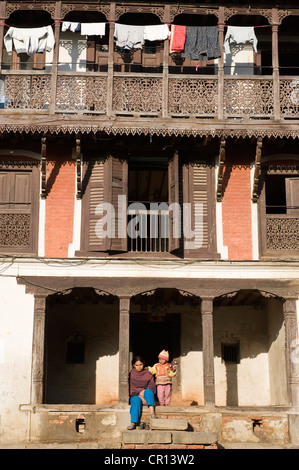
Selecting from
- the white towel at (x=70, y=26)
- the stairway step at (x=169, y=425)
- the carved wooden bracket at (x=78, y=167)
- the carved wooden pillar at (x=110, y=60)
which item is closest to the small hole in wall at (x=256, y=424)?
the stairway step at (x=169, y=425)

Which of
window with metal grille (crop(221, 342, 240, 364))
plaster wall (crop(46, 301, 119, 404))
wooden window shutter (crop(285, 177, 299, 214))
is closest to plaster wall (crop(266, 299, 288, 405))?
window with metal grille (crop(221, 342, 240, 364))

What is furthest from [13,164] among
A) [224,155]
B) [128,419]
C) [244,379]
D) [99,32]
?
[244,379]

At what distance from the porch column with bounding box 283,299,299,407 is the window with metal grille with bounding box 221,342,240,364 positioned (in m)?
2.72

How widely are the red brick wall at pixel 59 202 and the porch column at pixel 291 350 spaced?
18.8 feet

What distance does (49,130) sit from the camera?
17.4 m

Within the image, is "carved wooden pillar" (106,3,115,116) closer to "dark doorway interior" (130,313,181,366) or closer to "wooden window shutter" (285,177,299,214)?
"wooden window shutter" (285,177,299,214)

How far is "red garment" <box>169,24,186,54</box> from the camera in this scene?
18.2 m

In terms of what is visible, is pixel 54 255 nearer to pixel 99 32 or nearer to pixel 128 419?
pixel 128 419

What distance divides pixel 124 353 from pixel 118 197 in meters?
3.90

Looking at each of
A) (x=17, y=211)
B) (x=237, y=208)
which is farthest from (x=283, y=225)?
(x=17, y=211)

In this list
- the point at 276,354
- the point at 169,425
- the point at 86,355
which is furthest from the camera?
the point at 86,355

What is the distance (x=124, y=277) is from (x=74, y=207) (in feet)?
7.38

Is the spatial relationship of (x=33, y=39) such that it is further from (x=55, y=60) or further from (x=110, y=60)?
(x=110, y=60)

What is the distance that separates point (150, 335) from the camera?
819 inches
